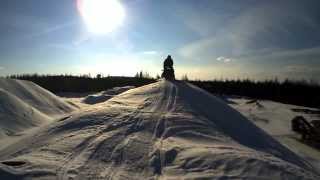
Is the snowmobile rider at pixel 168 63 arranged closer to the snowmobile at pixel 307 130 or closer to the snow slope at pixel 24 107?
the snow slope at pixel 24 107

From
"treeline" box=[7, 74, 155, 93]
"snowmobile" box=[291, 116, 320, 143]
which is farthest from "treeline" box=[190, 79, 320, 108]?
"snowmobile" box=[291, 116, 320, 143]

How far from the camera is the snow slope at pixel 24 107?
39.0 ft

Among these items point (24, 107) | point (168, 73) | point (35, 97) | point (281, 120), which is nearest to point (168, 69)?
point (168, 73)

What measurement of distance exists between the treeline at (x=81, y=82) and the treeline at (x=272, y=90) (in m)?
4.75

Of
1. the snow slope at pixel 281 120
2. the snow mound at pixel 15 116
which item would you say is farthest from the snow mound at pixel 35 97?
the snow slope at pixel 281 120

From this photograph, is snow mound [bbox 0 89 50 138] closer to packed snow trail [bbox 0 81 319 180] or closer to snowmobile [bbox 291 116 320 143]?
packed snow trail [bbox 0 81 319 180]

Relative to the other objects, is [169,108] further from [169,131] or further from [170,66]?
[170,66]

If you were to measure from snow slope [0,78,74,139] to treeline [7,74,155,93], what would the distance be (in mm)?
Answer: 10464

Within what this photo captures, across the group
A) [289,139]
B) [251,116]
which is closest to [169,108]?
[289,139]

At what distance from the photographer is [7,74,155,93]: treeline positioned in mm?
27828

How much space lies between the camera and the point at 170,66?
35.2 feet

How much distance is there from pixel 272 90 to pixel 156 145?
22.1 metres

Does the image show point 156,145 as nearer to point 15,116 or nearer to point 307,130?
point 15,116

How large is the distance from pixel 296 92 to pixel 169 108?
69.1 ft
